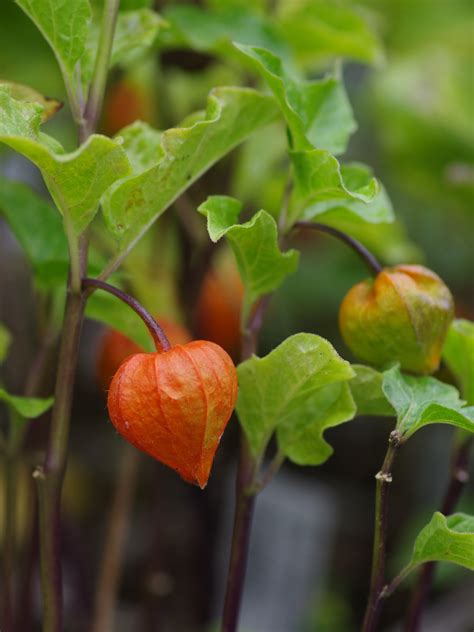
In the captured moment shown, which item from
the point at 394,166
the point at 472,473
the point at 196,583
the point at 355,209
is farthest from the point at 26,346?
the point at 472,473

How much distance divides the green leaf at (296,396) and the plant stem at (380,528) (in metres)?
0.05

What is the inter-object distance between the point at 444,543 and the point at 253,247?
0.67 feet

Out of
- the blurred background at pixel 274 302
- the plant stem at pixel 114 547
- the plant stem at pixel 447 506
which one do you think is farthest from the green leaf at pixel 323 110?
the plant stem at pixel 114 547

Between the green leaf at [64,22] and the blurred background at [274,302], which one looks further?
the blurred background at [274,302]

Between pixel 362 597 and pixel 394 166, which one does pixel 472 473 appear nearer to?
pixel 362 597

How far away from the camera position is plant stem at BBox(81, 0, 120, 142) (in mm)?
520

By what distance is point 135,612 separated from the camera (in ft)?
4.65

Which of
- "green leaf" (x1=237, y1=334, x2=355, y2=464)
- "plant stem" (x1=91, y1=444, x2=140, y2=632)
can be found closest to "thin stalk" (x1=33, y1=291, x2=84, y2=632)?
"green leaf" (x1=237, y1=334, x2=355, y2=464)

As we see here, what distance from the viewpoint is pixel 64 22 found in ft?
1.68

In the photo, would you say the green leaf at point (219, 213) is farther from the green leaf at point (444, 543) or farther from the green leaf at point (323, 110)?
the green leaf at point (444, 543)

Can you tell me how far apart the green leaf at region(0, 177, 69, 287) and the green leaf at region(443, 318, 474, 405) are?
0.29m

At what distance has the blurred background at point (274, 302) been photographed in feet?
3.09

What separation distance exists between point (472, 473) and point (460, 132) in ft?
2.43

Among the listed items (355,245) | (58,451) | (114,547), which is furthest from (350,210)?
(114,547)
